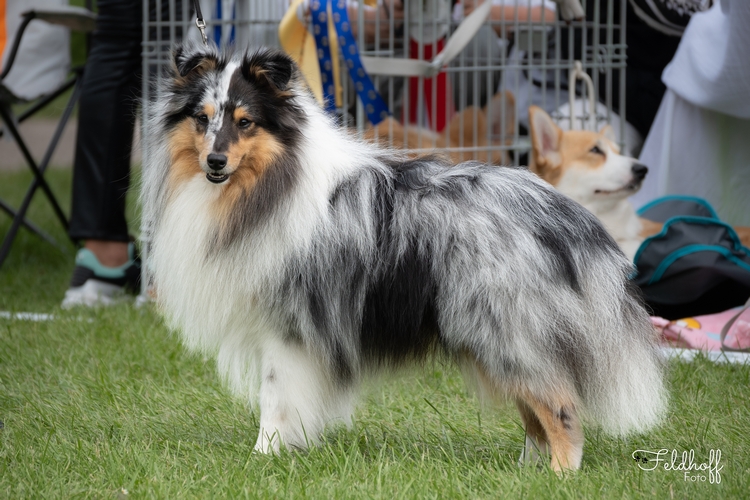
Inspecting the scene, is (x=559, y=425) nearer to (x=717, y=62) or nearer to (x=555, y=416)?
(x=555, y=416)

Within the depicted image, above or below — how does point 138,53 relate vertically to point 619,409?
above

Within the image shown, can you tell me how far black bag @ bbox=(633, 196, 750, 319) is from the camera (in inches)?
146

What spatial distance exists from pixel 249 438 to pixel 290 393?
0.36 metres

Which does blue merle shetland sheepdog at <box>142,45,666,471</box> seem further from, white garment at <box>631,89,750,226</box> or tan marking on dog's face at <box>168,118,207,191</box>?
white garment at <box>631,89,750,226</box>

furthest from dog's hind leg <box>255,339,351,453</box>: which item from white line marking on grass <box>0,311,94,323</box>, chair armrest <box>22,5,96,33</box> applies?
chair armrest <box>22,5,96,33</box>

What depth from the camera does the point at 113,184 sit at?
4.55 m

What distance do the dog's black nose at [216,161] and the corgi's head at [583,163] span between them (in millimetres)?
2043

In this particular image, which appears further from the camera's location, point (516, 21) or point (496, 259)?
point (516, 21)

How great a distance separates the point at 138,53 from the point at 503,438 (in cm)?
294

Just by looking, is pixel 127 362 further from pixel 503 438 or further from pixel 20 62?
pixel 20 62

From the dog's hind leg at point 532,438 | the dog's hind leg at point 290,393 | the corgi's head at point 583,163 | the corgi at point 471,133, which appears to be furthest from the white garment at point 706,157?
the dog's hind leg at point 290,393

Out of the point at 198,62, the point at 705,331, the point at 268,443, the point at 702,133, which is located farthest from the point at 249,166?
the point at 702,133

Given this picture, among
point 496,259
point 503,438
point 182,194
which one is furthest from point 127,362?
point 496,259

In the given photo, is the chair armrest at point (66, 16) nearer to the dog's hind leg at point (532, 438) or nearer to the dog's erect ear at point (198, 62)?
the dog's erect ear at point (198, 62)
